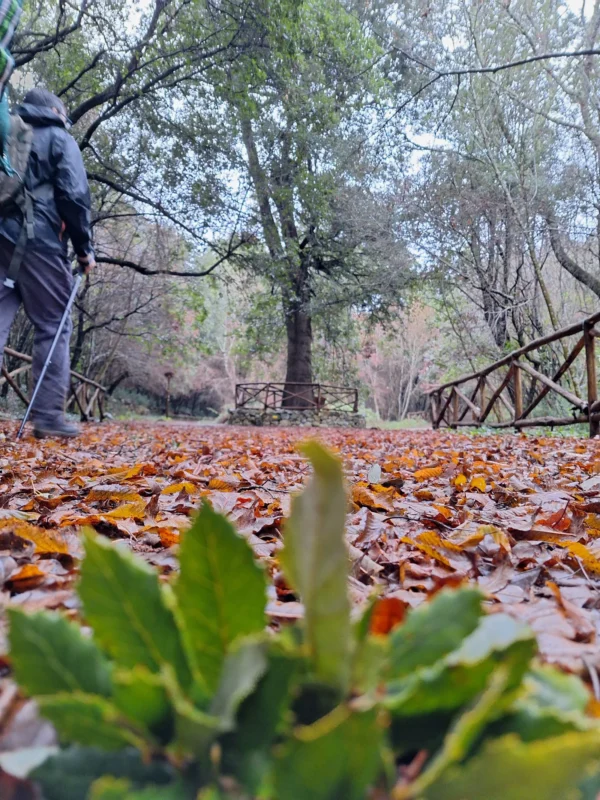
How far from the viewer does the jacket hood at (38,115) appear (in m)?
3.48

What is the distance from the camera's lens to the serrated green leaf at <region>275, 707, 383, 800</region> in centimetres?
23

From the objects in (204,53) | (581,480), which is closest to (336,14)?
(204,53)

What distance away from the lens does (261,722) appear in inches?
11.0

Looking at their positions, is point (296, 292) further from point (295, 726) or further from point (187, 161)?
point (295, 726)

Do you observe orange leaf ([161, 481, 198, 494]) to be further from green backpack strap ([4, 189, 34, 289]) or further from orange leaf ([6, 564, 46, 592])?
green backpack strap ([4, 189, 34, 289])

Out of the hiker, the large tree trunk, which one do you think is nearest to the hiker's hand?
the hiker

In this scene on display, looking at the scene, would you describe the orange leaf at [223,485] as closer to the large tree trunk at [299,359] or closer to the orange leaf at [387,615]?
the orange leaf at [387,615]

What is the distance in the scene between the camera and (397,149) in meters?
10.6

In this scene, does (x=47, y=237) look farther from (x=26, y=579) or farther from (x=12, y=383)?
(x=12, y=383)

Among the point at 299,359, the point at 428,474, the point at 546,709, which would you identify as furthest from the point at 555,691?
the point at 299,359

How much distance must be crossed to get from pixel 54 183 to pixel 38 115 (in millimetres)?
543

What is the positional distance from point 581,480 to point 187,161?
910 cm

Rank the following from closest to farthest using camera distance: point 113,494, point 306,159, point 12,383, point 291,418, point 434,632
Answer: point 434,632 → point 113,494 → point 12,383 → point 306,159 → point 291,418

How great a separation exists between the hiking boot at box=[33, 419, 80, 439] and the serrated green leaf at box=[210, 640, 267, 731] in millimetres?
3861
